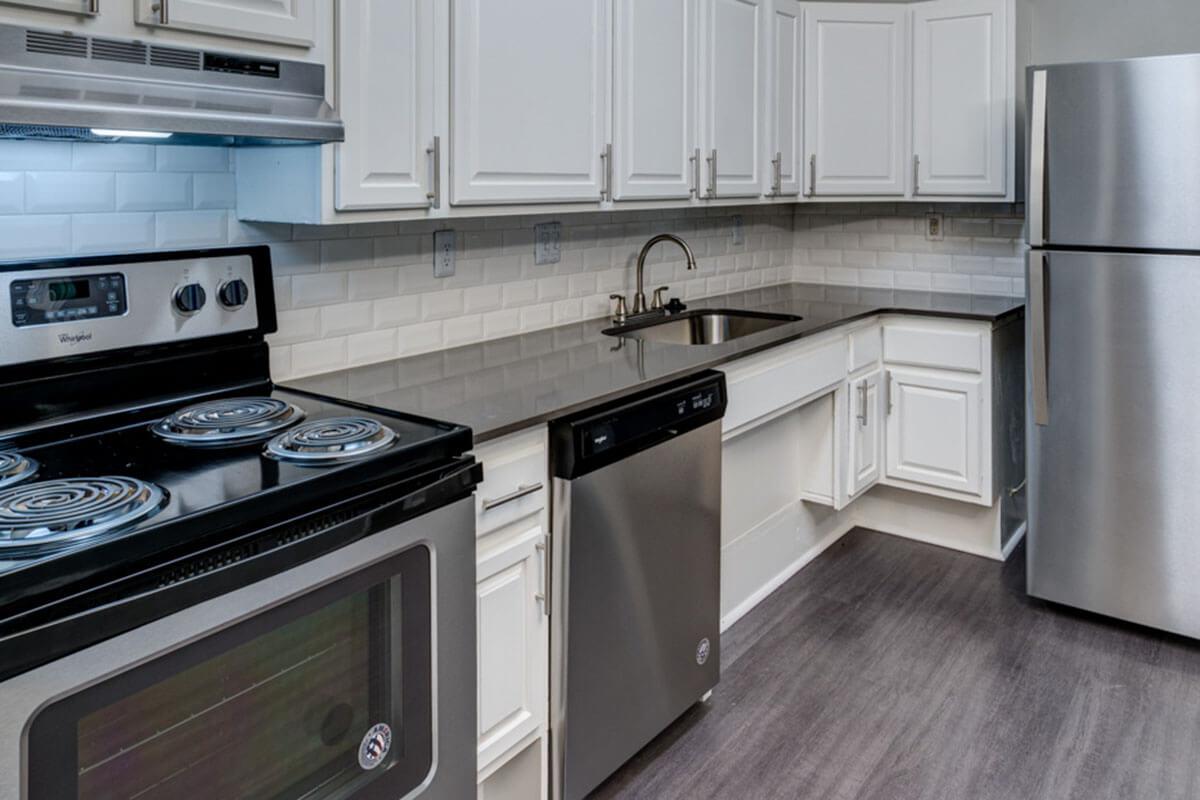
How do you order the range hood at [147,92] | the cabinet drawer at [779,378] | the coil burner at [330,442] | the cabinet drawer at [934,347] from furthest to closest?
the cabinet drawer at [934,347]
the cabinet drawer at [779,378]
the coil burner at [330,442]
the range hood at [147,92]

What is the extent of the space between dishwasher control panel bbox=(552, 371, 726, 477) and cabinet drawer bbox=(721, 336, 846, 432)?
24cm

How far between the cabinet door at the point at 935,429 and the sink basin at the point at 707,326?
0.57m

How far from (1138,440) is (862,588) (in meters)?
0.99

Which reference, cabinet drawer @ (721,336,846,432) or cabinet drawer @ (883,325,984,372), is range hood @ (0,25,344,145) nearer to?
cabinet drawer @ (721,336,846,432)

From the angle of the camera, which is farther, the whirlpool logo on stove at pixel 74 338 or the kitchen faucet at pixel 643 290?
the kitchen faucet at pixel 643 290

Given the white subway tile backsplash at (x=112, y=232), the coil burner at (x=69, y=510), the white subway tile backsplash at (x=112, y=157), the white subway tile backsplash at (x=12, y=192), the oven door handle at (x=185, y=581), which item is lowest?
the oven door handle at (x=185, y=581)

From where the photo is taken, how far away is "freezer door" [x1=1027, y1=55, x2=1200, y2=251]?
2439 mm

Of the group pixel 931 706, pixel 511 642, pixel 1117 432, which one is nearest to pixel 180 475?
pixel 511 642

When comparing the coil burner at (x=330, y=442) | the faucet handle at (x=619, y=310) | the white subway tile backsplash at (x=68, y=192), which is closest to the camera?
the coil burner at (x=330, y=442)

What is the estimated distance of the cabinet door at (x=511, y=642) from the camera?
170 centimetres

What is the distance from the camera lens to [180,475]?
1332 millimetres

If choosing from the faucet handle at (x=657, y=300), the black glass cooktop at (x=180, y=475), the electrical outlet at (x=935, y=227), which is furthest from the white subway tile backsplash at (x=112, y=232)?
the electrical outlet at (x=935, y=227)

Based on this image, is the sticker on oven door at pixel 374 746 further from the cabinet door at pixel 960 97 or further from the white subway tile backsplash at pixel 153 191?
the cabinet door at pixel 960 97

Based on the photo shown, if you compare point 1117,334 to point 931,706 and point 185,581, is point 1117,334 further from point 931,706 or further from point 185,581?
point 185,581
